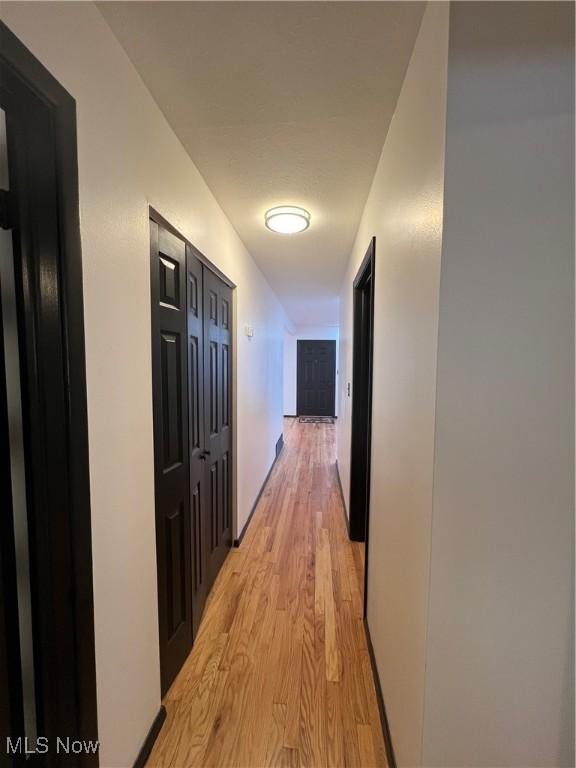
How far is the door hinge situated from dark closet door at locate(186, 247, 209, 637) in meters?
0.83

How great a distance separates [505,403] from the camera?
2.53 feet

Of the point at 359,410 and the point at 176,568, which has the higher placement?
the point at 359,410

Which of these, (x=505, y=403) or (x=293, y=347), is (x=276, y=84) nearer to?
(x=505, y=403)

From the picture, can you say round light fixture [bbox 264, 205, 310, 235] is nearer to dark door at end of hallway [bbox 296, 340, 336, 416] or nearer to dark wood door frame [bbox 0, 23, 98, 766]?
dark wood door frame [bbox 0, 23, 98, 766]

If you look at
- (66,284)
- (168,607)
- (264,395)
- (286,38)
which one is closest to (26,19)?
(66,284)

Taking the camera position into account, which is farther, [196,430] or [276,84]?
[196,430]

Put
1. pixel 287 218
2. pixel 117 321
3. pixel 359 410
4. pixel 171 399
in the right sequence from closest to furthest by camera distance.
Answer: pixel 117 321 → pixel 171 399 → pixel 287 218 → pixel 359 410

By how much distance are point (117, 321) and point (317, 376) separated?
7.86m

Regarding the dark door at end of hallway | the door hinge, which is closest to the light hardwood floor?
the door hinge

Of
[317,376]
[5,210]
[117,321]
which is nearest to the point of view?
[5,210]

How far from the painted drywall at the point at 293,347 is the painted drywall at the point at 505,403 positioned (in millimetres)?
7760

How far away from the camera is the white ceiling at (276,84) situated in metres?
0.90

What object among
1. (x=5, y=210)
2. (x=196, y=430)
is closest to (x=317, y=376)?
(x=196, y=430)

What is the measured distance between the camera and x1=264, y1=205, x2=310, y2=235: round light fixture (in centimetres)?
203
